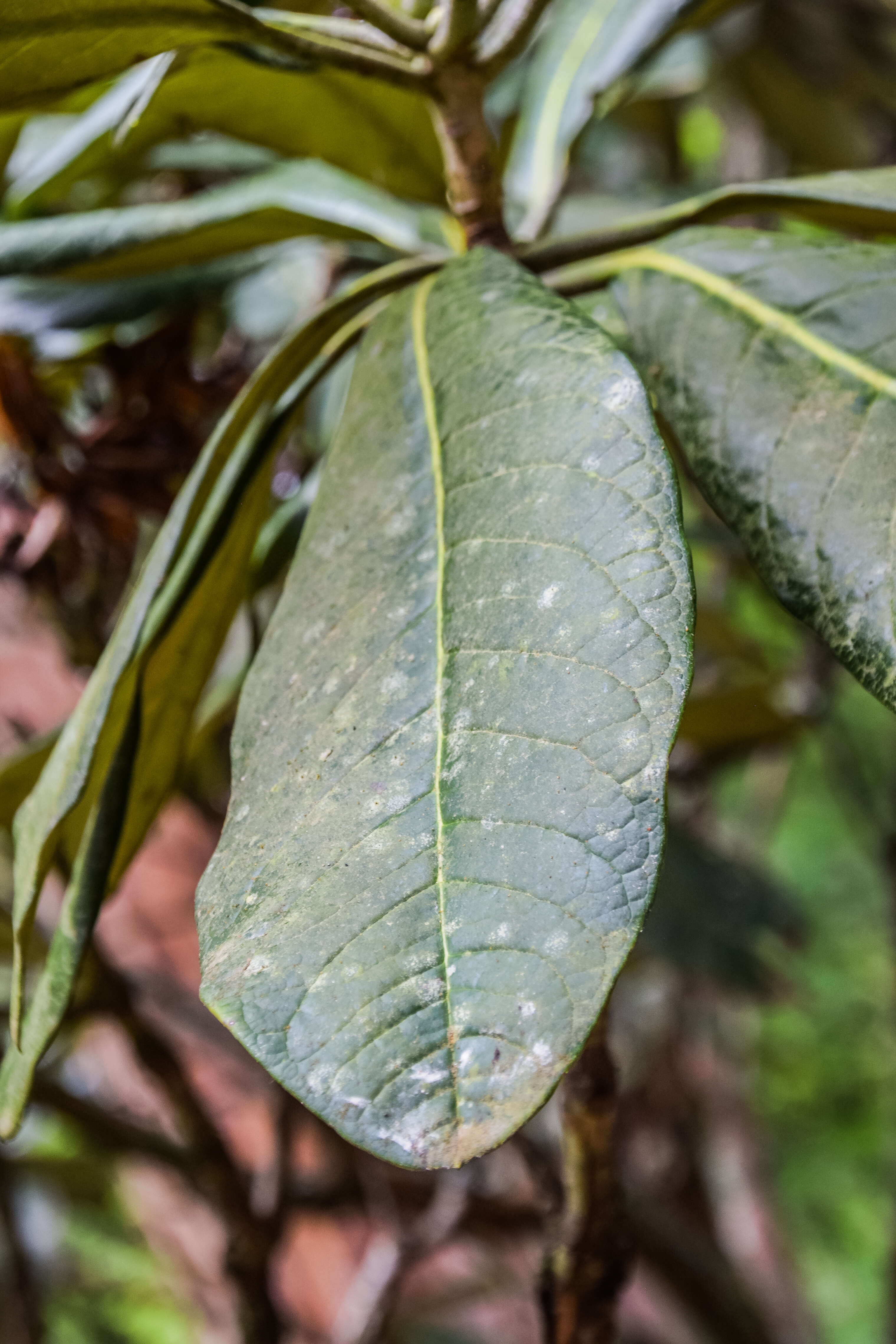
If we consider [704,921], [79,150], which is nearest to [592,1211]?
[704,921]

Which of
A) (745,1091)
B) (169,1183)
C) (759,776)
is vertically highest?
(169,1183)

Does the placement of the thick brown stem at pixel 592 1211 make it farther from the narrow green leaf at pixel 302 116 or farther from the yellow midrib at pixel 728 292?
the narrow green leaf at pixel 302 116

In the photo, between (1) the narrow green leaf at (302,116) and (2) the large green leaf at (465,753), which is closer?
(2) the large green leaf at (465,753)

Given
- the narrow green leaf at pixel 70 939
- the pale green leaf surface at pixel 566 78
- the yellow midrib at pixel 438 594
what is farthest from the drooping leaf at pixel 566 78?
the narrow green leaf at pixel 70 939

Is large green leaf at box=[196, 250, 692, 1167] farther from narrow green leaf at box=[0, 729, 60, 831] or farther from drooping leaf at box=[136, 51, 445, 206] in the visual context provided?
narrow green leaf at box=[0, 729, 60, 831]

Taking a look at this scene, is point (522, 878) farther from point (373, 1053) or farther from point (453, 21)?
point (453, 21)

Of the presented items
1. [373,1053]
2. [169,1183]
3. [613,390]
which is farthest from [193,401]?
[169,1183]

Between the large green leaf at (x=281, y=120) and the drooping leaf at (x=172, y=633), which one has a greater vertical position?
the large green leaf at (x=281, y=120)
